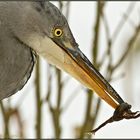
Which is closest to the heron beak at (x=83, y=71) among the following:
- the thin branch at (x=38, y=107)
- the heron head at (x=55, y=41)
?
the heron head at (x=55, y=41)

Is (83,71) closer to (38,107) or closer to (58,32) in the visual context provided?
(58,32)

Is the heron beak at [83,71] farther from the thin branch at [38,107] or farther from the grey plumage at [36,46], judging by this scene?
the thin branch at [38,107]

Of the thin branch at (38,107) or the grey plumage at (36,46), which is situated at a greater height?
the grey plumage at (36,46)

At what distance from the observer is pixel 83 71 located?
223 cm

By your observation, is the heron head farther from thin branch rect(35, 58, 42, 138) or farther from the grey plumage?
thin branch rect(35, 58, 42, 138)

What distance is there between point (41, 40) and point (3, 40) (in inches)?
5.2

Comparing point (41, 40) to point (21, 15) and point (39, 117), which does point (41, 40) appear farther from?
point (39, 117)

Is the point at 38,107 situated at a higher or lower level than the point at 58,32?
lower

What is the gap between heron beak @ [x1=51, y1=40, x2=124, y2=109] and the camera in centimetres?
219

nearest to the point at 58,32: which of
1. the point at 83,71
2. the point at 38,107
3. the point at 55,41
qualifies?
the point at 55,41

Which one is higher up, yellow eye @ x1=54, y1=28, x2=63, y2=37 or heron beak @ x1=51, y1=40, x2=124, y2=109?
yellow eye @ x1=54, y1=28, x2=63, y2=37

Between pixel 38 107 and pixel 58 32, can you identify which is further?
pixel 38 107

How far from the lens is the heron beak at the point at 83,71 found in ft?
7.18

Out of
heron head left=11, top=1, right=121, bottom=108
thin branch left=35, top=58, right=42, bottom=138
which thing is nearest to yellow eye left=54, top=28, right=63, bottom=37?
heron head left=11, top=1, right=121, bottom=108
